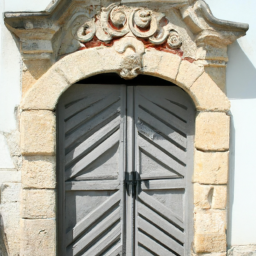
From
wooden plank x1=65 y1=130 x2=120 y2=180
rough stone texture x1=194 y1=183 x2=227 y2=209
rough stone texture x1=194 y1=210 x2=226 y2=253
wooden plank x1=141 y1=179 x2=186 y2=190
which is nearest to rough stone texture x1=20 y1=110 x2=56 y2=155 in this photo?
wooden plank x1=65 y1=130 x2=120 y2=180

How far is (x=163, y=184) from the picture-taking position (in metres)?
3.70

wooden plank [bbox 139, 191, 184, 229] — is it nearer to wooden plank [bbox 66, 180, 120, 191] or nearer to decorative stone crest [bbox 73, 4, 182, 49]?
wooden plank [bbox 66, 180, 120, 191]

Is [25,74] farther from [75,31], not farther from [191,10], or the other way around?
[191,10]

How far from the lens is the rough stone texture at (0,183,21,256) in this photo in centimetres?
336

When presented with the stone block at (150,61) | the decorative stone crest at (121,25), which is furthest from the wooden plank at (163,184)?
the decorative stone crest at (121,25)

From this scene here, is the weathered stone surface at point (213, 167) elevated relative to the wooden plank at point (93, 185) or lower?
elevated

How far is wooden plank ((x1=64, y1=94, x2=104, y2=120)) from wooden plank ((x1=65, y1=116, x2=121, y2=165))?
0.27 meters

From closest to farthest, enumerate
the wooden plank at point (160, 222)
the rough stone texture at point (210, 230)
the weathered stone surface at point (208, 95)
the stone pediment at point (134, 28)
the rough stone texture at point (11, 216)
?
the stone pediment at point (134, 28), the rough stone texture at point (11, 216), the weathered stone surface at point (208, 95), the rough stone texture at point (210, 230), the wooden plank at point (160, 222)

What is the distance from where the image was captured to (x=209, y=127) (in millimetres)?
3541

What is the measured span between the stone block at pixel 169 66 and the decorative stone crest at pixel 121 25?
6.3 inches

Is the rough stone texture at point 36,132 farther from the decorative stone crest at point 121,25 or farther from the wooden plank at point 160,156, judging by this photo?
the wooden plank at point 160,156

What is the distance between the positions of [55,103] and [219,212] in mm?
1906

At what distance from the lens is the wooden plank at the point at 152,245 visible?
3721 mm

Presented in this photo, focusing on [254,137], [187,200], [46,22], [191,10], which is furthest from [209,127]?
[46,22]
